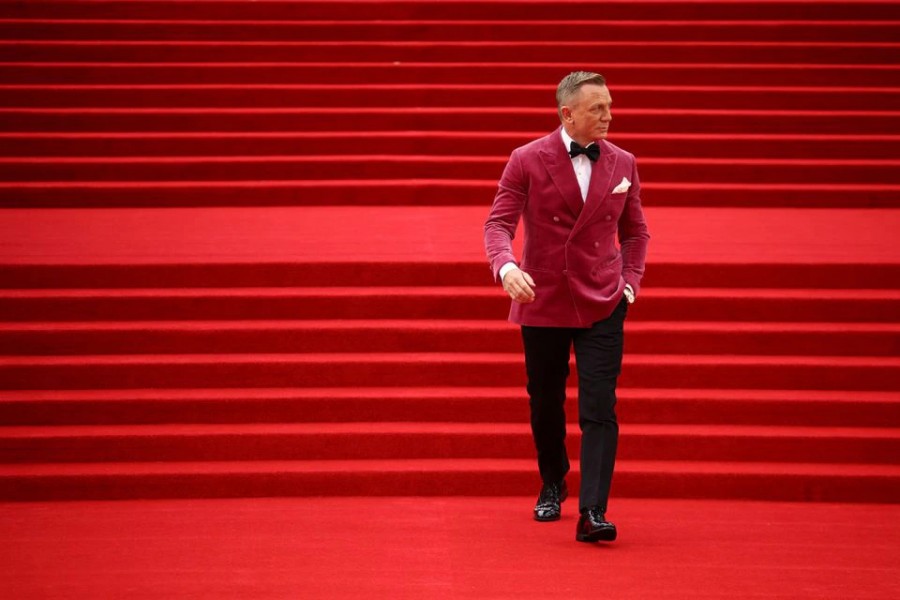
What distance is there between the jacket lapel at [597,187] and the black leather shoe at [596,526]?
902mm

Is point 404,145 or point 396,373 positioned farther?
point 404,145

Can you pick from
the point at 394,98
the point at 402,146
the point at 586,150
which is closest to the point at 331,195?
the point at 402,146

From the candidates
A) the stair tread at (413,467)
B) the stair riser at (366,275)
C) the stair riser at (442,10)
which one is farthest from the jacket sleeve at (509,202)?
the stair riser at (442,10)

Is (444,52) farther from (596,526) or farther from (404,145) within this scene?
(596,526)

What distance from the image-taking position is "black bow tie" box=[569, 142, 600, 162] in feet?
12.3

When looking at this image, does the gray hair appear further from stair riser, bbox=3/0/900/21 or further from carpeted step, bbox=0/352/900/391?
stair riser, bbox=3/0/900/21

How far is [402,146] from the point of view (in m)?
7.55

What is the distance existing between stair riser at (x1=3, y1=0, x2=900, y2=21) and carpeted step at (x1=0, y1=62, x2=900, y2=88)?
2.22 ft

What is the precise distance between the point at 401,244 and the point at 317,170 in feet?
5.60

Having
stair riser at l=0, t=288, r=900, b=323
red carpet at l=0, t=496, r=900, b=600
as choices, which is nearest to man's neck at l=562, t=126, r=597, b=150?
red carpet at l=0, t=496, r=900, b=600

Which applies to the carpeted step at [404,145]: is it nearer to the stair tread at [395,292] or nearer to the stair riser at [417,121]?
the stair riser at [417,121]

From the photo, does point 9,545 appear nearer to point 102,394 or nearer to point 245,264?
point 102,394

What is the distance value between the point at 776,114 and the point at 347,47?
3046mm

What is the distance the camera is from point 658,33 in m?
8.53
